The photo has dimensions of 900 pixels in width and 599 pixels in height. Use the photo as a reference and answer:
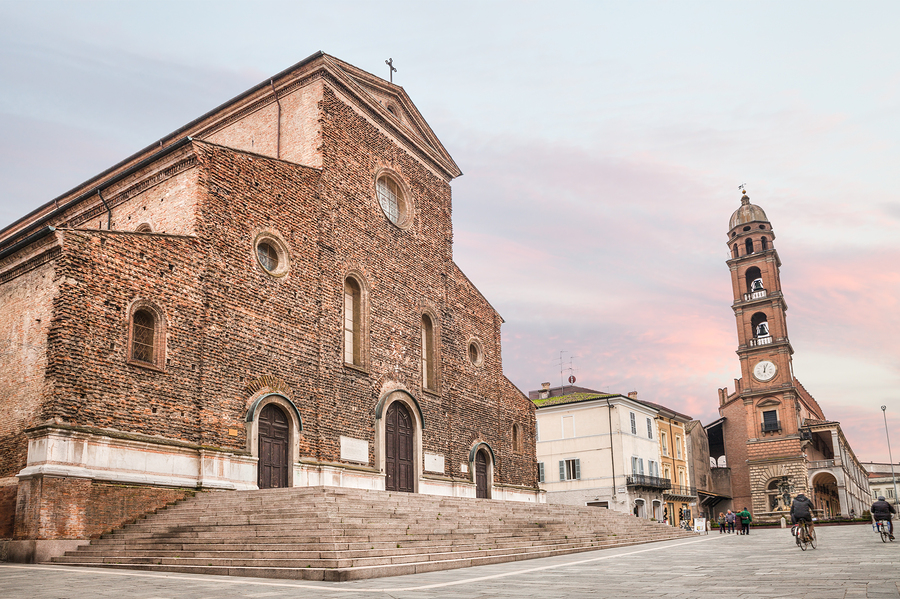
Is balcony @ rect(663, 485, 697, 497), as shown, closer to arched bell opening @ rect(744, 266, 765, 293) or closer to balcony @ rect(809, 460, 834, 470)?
balcony @ rect(809, 460, 834, 470)

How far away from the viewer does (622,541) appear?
20.1 meters

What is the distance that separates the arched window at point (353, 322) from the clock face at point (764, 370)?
42374mm

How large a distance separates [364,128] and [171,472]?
12.6 meters

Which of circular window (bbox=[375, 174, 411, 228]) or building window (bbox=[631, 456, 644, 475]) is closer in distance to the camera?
circular window (bbox=[375, 174, 411, 228])

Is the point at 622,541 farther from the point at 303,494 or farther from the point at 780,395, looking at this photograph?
the point at 780,395

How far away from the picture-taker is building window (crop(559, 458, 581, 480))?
144 ft

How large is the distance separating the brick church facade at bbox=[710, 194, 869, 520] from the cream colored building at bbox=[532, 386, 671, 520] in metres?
12.0

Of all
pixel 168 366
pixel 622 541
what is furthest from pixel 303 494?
pixel 622 541

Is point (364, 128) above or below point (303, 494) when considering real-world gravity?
above

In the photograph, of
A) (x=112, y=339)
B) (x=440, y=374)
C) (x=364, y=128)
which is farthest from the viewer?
(x=440, y=374)

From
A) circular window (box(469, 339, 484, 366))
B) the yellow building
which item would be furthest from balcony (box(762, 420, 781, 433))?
circular window (box(469, 339, 484, 366))

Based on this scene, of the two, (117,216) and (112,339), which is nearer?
(112,339)

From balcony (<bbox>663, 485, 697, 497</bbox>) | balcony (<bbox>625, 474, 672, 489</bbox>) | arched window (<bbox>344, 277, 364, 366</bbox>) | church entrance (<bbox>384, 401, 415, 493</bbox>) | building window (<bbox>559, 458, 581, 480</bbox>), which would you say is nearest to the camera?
arched window (<bbox>344, 277, 364, 366</bbox>)

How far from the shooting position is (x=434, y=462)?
23453 millimetres
